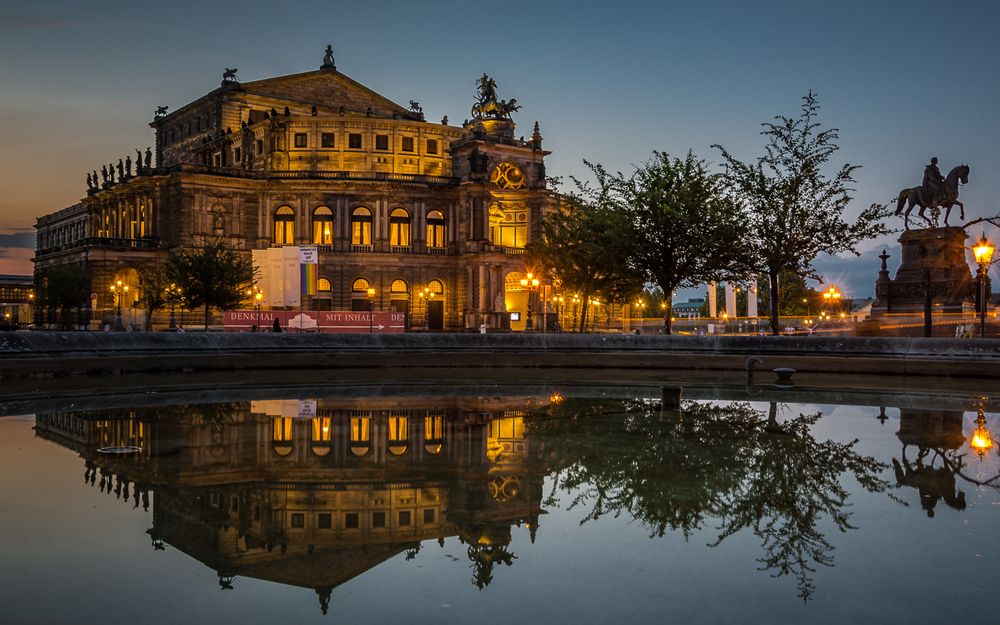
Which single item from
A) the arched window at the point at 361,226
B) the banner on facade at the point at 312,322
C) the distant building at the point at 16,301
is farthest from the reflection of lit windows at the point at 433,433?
the distant building at the point at 16,301

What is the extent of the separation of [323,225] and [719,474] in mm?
73199

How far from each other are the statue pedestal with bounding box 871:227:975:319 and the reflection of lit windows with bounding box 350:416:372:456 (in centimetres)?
3143

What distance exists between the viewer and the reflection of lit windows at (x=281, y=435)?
12.3 m

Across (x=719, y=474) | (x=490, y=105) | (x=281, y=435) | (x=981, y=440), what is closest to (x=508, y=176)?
(x=490, y=105)

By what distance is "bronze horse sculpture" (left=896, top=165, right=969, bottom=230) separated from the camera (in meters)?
39.3

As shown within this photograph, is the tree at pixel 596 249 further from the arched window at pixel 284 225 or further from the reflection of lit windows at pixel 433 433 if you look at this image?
the arched window at pixel 284 225

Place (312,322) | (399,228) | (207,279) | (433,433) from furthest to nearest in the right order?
(399,228)
(207,279)
(312,322)
(433,433)

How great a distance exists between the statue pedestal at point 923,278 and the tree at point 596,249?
38.8 feet

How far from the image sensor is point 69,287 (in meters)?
78.0

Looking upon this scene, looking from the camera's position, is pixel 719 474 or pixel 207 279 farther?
pixel 207 279

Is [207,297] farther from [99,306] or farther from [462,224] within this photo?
[462,224]

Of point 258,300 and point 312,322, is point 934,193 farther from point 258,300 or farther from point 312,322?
point 258,300

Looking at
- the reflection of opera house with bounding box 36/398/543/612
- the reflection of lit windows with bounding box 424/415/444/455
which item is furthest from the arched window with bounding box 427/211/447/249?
the reflection of lit windows with bounding box 424/415/444/455

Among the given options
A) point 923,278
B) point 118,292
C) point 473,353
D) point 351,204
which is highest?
point 351,204
